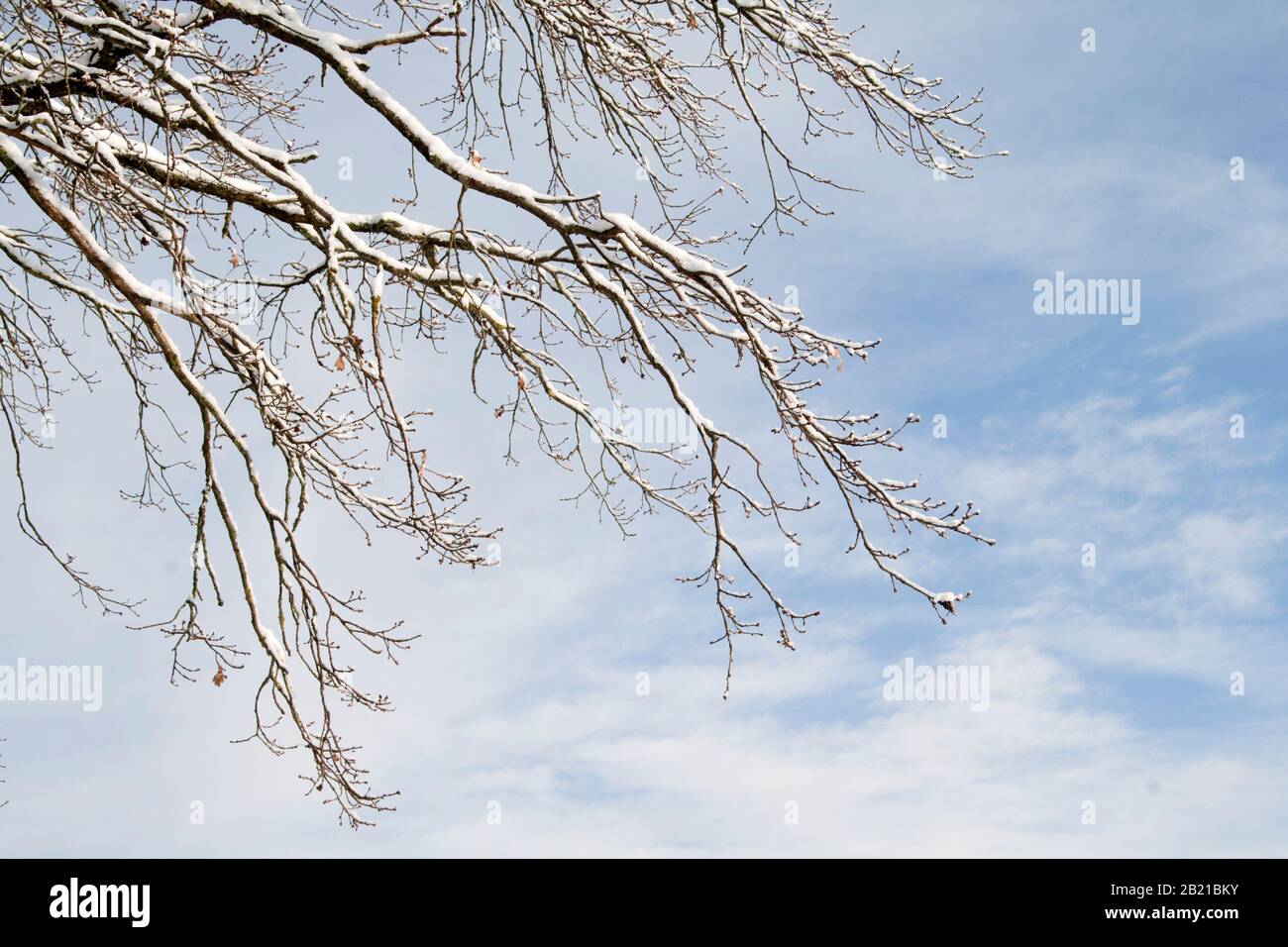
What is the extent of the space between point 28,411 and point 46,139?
367cm

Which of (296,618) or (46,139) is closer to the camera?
(46,139)

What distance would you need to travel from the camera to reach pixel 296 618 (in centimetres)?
635

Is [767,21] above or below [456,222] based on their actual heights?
above

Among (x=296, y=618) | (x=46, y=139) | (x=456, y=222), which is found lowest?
(x=296, y=618)

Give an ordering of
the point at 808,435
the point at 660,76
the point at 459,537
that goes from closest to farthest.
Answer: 1. the point at 808,435
2. the point at 459,537
3. the point at 660,76

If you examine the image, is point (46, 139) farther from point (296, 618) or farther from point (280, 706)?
point (280, 706)

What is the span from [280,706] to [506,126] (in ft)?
12.6
